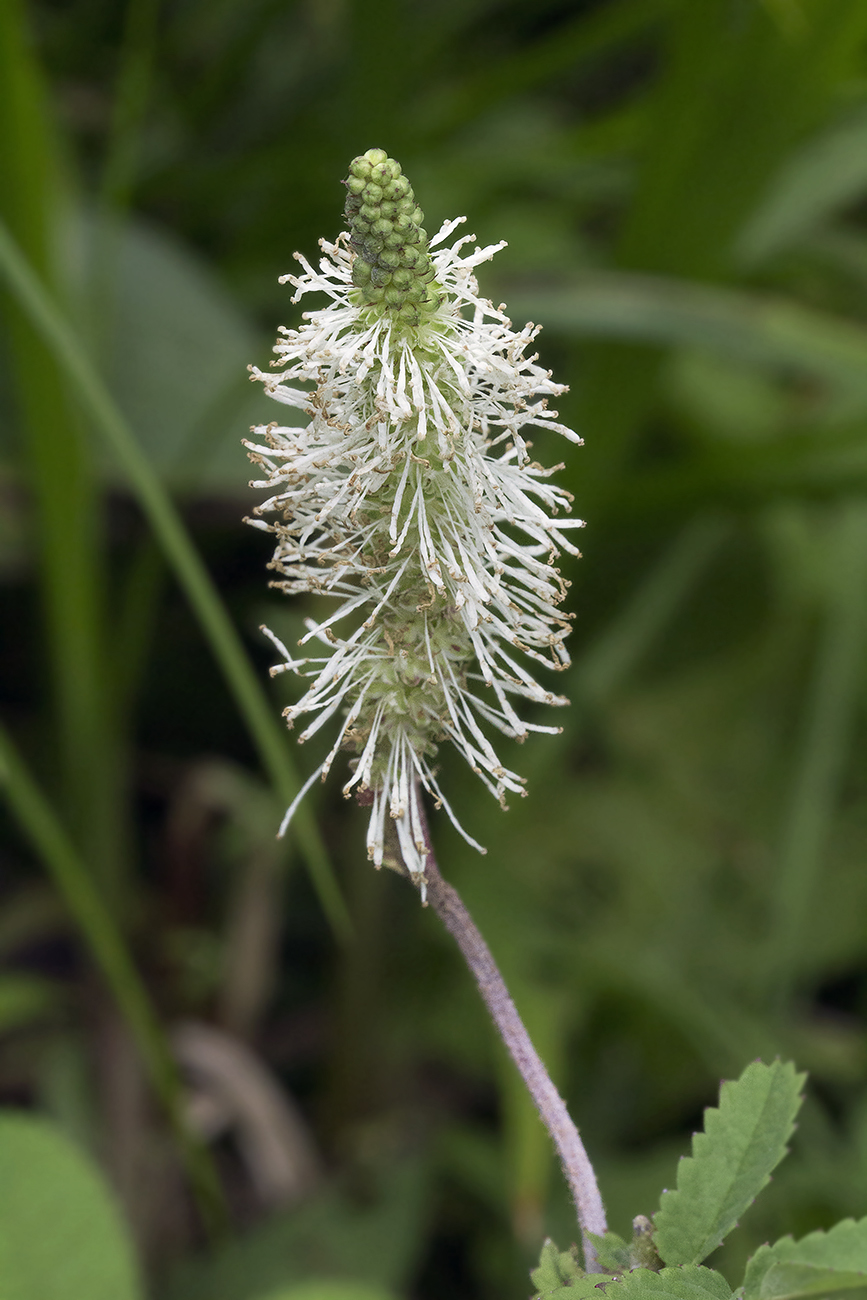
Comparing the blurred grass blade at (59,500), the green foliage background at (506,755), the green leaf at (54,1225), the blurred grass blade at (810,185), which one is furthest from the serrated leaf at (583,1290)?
the blurred grass blade at (810,185)

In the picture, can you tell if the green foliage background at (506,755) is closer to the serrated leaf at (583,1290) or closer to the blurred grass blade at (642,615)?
the blurred grass blade at (642,615)

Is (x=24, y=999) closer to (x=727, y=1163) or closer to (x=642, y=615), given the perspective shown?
(x=642, y=615)

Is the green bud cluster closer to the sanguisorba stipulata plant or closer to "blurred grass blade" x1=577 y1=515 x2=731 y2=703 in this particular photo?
the sanguisorba stipulata plant

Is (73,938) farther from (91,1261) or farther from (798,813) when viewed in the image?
Answer: (798,813)

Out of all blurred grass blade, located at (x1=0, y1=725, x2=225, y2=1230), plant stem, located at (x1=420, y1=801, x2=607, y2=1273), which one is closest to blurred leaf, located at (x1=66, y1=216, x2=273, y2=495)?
blurred grass blade, located at (x1=0, y1=725, x2=225, y2=1230)

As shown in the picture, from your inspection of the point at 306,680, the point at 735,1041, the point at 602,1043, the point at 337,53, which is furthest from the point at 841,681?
the point at 337,53

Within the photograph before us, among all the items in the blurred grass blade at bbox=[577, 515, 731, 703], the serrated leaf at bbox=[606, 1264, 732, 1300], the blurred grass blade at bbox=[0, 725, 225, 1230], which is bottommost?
the serrated leaf at bbox=[606, 1264, 732, 1300]
